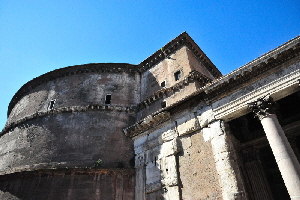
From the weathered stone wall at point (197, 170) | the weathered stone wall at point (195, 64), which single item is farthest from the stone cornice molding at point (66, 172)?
the weathered stone wall at point (195, 64)

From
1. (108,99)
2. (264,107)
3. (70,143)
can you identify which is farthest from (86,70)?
(264,107)

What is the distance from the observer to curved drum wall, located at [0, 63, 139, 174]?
1005cm

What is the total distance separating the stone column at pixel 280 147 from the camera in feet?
16.7

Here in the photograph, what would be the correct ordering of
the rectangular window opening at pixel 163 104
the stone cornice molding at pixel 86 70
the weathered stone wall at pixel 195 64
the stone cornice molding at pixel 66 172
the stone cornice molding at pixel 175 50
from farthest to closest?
the stone cornice molding at pixel 86 70 → the stone cornice molding at pixel 175 50 → the weathered stone wall at pixel 195 64 → the rectangular window opening at pixel 163 104 → the stone cornice molding at pixel 66 172

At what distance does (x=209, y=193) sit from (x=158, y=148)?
2.82 m

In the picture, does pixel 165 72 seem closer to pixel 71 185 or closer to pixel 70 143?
pixel 70 143

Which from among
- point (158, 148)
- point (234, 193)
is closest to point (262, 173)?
point (234, 193)

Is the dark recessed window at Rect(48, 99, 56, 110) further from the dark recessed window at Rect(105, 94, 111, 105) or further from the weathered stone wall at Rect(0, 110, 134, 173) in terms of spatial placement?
the dark recessed window at Rect(105, 94, 111, 105)

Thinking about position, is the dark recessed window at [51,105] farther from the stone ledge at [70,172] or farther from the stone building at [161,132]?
the stone ledge at [70,172]

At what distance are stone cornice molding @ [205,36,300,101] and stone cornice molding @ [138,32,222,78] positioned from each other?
550cm

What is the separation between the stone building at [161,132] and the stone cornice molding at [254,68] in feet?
0.10

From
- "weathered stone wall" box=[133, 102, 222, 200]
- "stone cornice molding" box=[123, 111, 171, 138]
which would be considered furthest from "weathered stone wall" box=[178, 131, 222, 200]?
"stone cornice molding" box=[123, 111, 171, 138]

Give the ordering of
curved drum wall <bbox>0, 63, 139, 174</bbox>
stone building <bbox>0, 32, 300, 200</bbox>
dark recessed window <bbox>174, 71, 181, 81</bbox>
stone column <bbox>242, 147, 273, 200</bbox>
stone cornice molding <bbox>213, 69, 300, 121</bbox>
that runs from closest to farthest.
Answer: stone cornice molding <bbox>213, 69, 300, 121</bbox>, stone building <bbox>0, 32, 300, 200</bbox>, stone column <bbox>242, 147, 273, 200</bbox>, curved drum wall <bbox>0, 63, 139, 174</bbox>, dark recessed window <bbox>174, 71, 181, 81</bbox>

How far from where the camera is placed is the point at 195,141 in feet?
25.0
